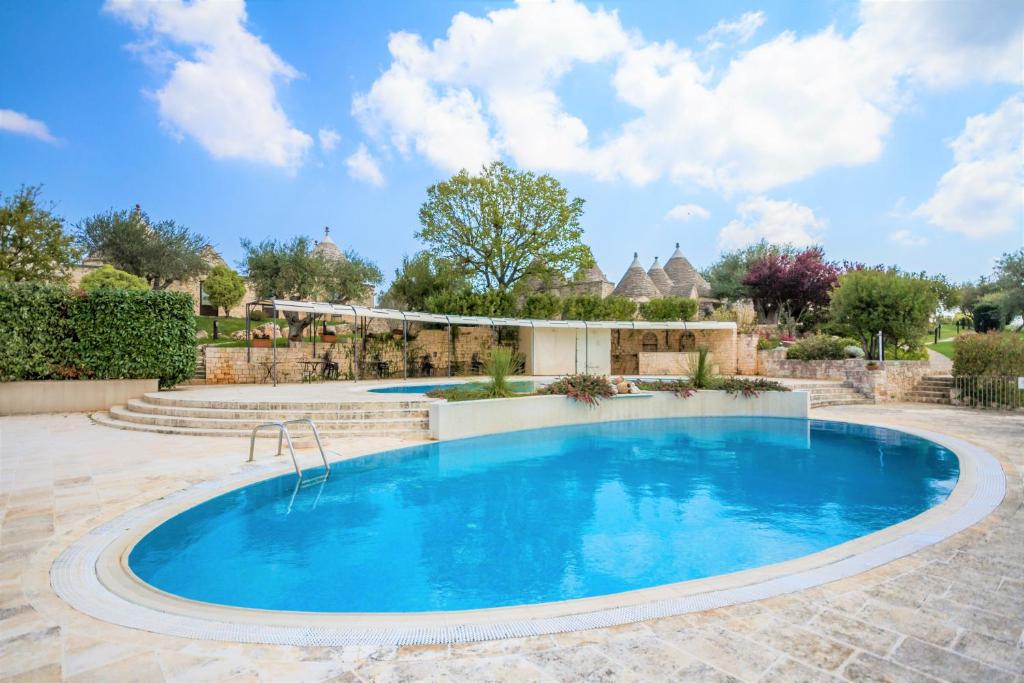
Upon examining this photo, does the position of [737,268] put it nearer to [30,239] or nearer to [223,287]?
[223,287]

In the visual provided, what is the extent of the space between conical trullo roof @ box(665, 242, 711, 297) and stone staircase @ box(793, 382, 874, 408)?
16.3m

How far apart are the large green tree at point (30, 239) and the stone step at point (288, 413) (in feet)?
33.3

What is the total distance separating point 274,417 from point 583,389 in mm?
6403

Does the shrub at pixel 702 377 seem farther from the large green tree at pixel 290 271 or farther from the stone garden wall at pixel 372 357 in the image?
the large green tree at pixel 290 271

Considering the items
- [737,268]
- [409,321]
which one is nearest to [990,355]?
[409,321]

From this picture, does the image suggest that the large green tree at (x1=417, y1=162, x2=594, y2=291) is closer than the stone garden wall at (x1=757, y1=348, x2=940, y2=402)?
No

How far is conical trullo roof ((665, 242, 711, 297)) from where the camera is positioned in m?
32.3

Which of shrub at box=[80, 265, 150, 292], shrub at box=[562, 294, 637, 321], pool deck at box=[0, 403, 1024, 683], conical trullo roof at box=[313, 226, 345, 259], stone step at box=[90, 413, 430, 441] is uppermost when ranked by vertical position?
conical trullo roof at box=[313, 226, 345, 259]

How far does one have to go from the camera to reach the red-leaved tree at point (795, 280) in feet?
89.8

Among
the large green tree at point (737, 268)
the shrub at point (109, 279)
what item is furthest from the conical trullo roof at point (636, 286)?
the shrub at point (109, 279)

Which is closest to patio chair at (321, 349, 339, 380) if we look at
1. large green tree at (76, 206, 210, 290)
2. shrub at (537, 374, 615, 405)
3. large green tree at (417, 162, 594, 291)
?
large green tree at (417, 162, 594, 291)

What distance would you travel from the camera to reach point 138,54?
14.6 meters

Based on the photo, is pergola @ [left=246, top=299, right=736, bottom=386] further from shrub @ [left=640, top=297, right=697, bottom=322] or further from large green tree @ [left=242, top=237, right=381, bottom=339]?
large green tree @ [left=242, top=237, right=381, bottom=339]

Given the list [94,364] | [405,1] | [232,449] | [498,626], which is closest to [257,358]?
[94,364]
